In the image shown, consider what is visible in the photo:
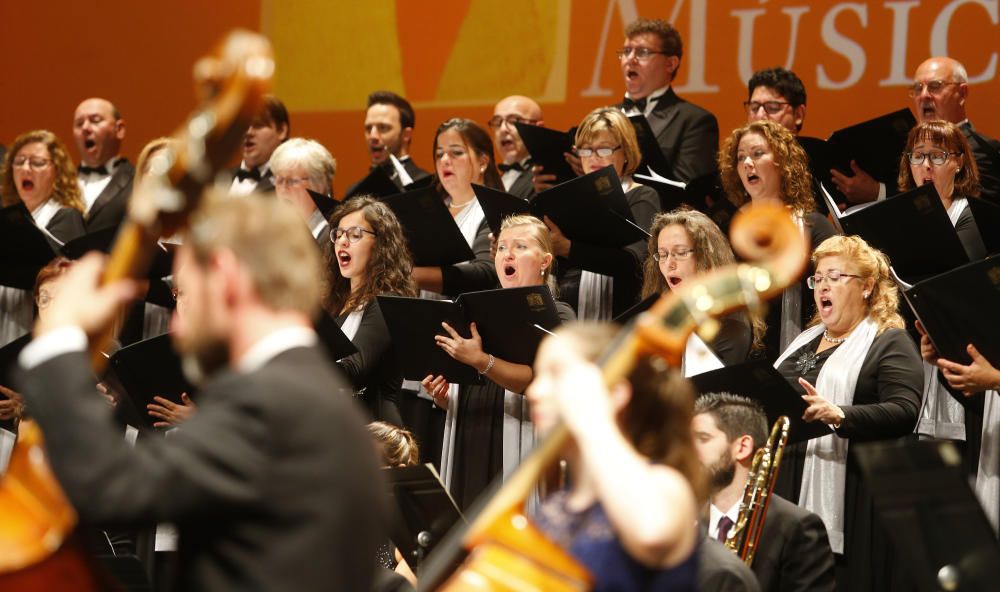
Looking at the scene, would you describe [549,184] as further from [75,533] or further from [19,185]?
[75,533]

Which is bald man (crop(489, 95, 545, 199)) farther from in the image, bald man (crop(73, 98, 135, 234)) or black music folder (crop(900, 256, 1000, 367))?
black music folder (crop(900, 256, 1000, 367))

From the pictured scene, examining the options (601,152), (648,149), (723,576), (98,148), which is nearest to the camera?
(723,576)

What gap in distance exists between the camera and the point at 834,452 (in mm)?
4348

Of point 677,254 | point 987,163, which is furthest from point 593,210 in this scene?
point 987,163

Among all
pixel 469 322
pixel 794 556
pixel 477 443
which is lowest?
pixel 794 556

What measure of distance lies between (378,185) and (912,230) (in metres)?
2.22

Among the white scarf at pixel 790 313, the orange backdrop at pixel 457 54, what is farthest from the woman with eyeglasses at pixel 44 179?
the white scarf at pixel 790 313

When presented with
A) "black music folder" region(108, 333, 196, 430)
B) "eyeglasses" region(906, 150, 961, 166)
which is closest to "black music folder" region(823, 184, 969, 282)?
"eyeglasses" region(906, 150, 961, 166)

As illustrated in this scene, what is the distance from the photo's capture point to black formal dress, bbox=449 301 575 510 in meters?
4.78

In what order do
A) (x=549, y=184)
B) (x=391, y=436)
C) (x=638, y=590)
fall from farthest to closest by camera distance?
(x=549, y=184), (x=391, y=436), (x=638, y=590)

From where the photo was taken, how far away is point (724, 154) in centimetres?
513

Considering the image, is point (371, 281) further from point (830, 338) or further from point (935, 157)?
point (935, 157)

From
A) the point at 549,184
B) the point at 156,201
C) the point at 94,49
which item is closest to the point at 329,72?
the point at 94,49

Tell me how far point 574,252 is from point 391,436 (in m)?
1.24
